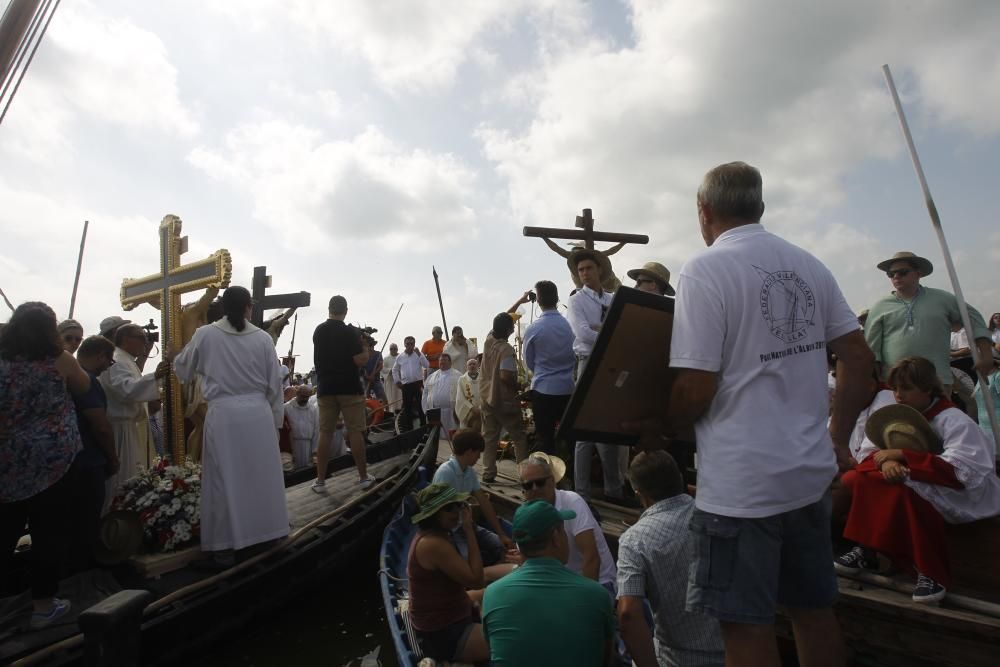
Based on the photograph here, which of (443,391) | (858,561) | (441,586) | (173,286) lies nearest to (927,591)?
(858,561)

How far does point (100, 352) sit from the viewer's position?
4.71 meters

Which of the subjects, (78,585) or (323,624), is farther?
(323,624)

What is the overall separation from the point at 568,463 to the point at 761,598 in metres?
4.72

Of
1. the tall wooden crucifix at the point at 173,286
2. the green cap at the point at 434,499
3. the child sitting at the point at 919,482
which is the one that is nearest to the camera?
the child sitting at the point at 919,482

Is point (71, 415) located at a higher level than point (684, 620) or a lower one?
higher

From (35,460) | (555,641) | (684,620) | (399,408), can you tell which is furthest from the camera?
(399,408)

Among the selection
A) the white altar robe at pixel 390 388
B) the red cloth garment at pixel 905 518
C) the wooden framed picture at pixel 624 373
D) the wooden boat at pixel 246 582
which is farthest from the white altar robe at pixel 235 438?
the white altar robe at pixel 390 388

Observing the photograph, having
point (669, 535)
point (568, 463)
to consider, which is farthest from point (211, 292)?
point (669, 535)

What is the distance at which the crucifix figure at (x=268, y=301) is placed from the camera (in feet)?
26.6

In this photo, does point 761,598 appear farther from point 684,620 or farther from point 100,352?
point 100,352

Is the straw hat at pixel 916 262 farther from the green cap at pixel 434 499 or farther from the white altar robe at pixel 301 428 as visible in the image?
the white altar robe at pixel 301 428

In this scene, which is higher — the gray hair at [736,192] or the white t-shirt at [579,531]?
the gray hair at [736,192]

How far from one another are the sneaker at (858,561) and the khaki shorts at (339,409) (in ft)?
15.0

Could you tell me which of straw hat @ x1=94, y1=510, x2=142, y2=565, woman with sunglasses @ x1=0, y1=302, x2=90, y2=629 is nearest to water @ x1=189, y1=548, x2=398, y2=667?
straw hat @ x1=94, y1=510, x2=142, y2=565
